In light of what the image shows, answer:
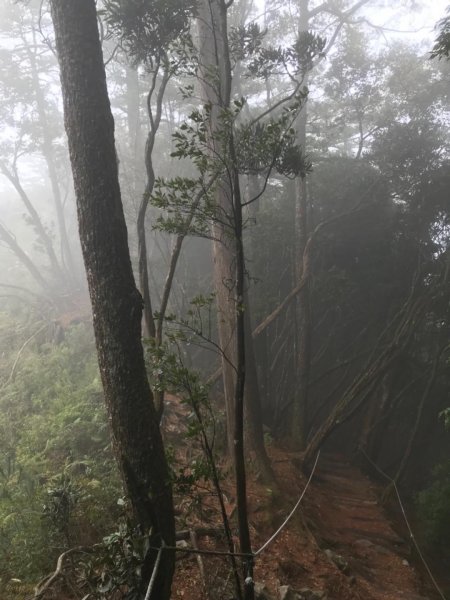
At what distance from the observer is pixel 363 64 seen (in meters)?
13.0

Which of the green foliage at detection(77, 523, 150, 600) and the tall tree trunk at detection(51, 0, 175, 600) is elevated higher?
the tall tree trunk at detection(51, 0, 175, 600)

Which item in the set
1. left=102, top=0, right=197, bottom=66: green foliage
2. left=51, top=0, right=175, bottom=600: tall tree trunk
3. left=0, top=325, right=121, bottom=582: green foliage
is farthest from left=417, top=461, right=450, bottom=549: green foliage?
left=102, top=0, right=197, bottom=66: green foliage

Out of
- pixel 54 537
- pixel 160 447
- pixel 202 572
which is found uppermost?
pixel 160 447

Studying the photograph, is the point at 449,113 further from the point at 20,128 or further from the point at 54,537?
the point at 20,128

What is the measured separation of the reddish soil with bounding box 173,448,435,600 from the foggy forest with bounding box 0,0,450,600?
0.04 metres

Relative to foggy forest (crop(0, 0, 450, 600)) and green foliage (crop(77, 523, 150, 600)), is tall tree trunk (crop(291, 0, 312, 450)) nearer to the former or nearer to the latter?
foggy forest (crop(0, 0, 450, 600))

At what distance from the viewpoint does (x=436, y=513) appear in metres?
7.54

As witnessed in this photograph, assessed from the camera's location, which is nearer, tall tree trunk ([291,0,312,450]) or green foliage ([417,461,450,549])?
green foliage ([417,461,450,549])

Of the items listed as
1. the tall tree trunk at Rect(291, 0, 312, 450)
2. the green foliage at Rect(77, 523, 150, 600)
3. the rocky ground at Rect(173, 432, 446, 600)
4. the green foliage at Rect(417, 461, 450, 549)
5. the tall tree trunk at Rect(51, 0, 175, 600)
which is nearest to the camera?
the green foliage at Rect(77, 523, 150, 600)

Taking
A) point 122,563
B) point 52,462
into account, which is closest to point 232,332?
point 122,563

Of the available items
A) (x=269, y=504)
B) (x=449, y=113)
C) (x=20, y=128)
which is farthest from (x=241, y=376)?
(x=20, y=128)

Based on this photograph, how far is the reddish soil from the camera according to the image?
494cm

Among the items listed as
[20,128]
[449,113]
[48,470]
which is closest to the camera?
[48,470]

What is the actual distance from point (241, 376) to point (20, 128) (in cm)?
1810
